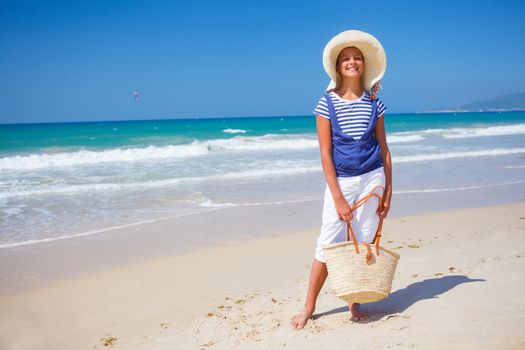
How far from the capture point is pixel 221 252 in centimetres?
589

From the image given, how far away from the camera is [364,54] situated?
313 cm

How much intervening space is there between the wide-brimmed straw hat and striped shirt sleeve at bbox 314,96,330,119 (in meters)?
0.18

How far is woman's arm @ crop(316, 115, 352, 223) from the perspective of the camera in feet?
9.55

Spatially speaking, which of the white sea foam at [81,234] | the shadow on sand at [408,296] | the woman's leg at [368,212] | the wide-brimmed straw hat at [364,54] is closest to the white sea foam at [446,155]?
the white sea foam at [81,234]

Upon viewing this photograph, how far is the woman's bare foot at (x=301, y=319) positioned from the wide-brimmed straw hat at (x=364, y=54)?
1586mm

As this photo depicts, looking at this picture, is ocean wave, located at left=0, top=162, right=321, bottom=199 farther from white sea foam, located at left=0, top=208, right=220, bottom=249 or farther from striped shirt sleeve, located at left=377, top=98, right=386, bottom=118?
striped shirt sleeve, located at left=377, top=98, right=386, bottom=118

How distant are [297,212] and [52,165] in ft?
42.8

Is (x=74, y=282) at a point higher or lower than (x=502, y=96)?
lower

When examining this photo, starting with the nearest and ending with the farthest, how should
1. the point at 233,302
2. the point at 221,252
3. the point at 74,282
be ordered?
the point at 233,302, the point at 74,282, the point at 221,252

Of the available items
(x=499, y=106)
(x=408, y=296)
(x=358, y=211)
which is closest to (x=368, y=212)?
(x=358, y=211)

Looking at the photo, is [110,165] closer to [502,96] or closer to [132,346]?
[132,346]

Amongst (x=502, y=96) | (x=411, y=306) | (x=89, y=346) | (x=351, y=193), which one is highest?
(x=502, y=96)

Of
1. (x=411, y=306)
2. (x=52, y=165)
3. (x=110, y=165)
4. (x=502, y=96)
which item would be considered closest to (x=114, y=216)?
(x=411, y=306)

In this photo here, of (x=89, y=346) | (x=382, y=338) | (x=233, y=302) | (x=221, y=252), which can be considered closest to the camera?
(x=382, y=338)
